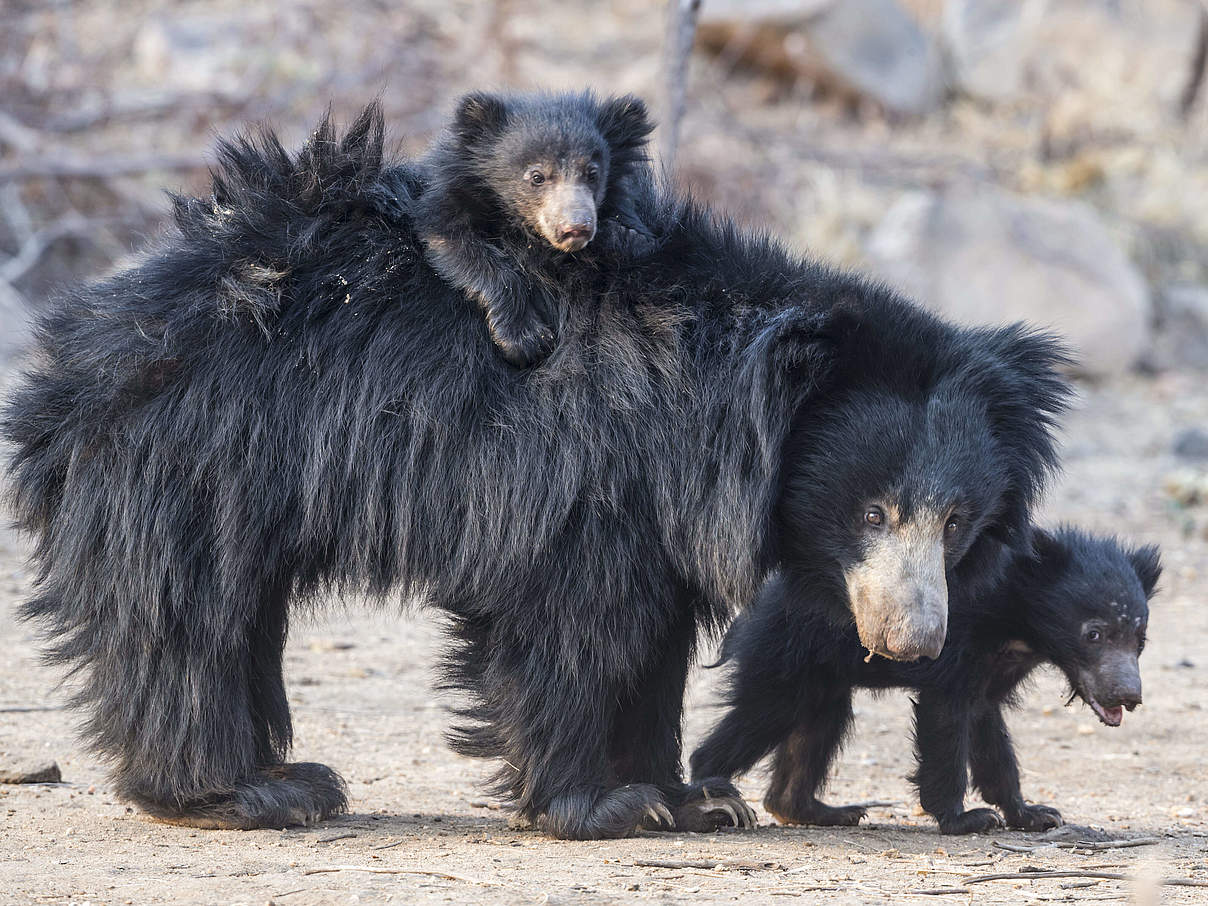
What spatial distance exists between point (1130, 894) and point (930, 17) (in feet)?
49.6

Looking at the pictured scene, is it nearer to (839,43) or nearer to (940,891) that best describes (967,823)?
(940,891)

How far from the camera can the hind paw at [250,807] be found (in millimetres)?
3705

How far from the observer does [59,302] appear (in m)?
3.81

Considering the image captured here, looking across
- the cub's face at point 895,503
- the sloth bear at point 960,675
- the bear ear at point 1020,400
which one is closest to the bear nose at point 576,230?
the cub's face at point 895,503

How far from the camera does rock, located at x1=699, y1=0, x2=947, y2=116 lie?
14.5 meters

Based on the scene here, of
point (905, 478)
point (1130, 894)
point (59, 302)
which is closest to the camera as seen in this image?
point (1130, 894)

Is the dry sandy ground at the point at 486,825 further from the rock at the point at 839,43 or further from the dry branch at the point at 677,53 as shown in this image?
the rock at the point at 839,43

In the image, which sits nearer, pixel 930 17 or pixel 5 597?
pixel 5 597

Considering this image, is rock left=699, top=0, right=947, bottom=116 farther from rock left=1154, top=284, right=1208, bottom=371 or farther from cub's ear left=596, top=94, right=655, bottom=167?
cub's ear left=596, top=94, right=655, bottom=167

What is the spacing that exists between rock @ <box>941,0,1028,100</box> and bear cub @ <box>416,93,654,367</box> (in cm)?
1243

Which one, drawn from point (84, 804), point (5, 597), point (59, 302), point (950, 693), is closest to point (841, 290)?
point (950, 693)

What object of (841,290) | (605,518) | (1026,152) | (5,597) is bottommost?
(5,597)

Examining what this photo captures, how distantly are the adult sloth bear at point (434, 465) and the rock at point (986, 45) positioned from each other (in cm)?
1268

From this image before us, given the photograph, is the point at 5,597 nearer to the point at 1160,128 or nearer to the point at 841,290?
the point at 841,290
